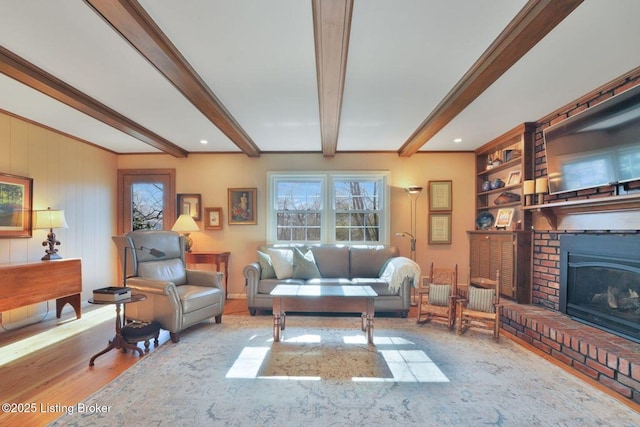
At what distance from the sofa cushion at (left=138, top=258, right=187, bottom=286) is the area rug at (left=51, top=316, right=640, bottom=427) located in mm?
720

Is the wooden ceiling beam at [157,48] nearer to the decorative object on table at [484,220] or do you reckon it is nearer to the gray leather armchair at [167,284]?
the gray leather armchair at [167,284]

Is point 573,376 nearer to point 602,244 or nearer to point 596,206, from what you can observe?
point 602,244

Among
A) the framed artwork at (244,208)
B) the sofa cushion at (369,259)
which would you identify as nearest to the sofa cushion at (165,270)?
the framed artwork at (244,208)

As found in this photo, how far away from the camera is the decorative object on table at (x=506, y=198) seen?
3600 mm

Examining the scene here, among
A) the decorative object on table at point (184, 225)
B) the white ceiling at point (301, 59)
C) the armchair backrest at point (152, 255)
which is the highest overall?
the white ceiling at point (301, 59)

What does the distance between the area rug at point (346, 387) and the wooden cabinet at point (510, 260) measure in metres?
0.83

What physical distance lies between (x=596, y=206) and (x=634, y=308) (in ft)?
2.79

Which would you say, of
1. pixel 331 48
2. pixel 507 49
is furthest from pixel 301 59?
pixel 507 49

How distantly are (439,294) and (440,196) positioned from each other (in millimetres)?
1748

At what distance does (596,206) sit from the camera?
8.23 feet

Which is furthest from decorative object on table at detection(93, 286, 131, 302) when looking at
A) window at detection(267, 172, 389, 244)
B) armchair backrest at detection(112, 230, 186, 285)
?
window at detection(267, 172, 389, 244)

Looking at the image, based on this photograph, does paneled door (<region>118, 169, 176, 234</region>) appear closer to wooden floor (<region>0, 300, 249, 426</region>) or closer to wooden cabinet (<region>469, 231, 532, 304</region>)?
wooden floor (<region>0, 300, 249, 426</region>)

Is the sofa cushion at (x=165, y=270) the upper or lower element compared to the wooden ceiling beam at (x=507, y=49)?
lower

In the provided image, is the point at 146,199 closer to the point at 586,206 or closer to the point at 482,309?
the point at 482,309
